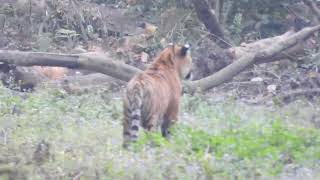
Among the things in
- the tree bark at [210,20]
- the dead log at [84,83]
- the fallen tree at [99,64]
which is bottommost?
the dead log at [84,83]

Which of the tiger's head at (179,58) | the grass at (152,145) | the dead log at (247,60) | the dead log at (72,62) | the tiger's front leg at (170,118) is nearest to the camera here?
the grass at (152,145)

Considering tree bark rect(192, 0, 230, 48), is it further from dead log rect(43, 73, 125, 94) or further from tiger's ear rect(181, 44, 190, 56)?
tiger's ear rect(181, 44, 190, 56)

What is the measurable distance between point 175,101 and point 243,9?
9.12 metres

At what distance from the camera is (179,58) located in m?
10.9

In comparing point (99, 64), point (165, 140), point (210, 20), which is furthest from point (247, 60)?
point (165, 140)

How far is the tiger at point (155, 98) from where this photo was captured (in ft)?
30.3

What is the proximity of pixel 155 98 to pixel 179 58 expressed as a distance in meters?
1.44

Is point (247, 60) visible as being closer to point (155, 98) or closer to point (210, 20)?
point (210, 20)

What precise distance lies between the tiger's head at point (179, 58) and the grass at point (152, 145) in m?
0.57

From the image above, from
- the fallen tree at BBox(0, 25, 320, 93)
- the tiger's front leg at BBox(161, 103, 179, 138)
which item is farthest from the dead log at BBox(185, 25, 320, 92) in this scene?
the tiger's front leg at BBox(161, 103, 179, 138)

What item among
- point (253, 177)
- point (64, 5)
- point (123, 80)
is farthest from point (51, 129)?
point (64, 5)

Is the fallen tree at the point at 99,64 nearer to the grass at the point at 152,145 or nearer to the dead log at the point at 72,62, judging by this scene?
the dead log at the point at 72,62

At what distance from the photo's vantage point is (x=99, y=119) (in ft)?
36.0

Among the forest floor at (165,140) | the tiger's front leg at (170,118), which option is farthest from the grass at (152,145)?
the tiger's front leg at (170,118)
